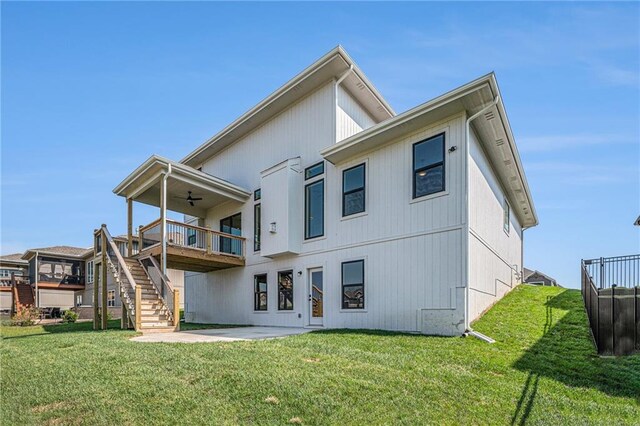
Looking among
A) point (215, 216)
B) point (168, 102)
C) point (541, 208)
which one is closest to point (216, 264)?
point (215, 216)

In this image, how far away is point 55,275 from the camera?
1276 inches

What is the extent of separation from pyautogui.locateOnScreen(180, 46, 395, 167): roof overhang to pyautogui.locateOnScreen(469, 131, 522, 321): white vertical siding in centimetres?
428

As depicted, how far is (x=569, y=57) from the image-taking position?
8523 millimetres

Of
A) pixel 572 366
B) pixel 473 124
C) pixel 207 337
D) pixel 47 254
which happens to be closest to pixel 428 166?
pixel 473 124

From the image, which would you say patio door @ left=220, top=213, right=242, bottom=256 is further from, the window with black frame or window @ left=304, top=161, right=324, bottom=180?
window @ left=304, top=161, right=324, bottom=180

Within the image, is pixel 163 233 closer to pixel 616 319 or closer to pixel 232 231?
pixel 232 231

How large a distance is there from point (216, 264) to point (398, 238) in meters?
7.69

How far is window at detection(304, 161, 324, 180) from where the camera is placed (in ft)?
40.3

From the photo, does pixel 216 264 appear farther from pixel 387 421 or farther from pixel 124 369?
pixel 387 421

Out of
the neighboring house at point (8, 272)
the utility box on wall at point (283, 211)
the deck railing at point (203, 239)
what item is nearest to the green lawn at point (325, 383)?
the utility box on wall at point (283, 211)

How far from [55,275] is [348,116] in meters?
31.6

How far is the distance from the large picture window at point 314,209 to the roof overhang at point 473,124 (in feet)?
3.78

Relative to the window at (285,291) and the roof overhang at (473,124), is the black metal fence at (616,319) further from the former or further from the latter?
the window at (285,291)

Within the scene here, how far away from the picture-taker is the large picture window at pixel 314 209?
12.2 metres
